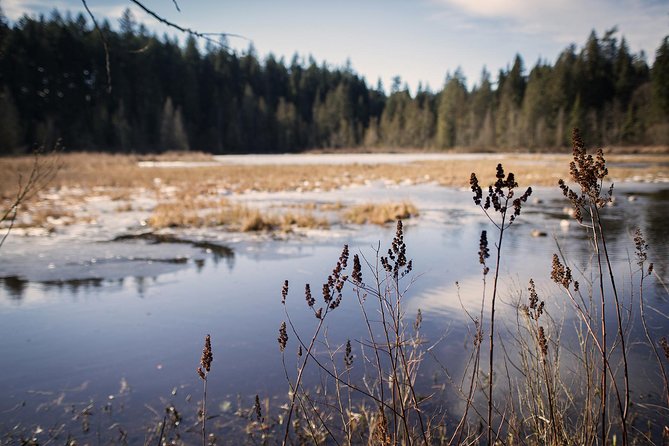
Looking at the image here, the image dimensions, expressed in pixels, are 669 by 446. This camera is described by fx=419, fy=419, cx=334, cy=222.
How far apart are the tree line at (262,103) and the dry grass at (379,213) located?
37705mm

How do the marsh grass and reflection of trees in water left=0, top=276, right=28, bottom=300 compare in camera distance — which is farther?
reflection of trees in water left=0, top=276, right=28, bottom=300

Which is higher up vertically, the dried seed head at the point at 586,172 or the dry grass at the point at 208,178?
the dried seed head at the point at 586,172

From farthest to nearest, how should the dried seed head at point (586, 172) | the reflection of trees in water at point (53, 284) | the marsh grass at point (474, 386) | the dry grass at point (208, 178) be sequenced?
the dry grass at point (208, 178)
the reflection of trees in water at point (53, 284)
the marsh grass at point (474, 386)
the dried seed head at point (586, 172)

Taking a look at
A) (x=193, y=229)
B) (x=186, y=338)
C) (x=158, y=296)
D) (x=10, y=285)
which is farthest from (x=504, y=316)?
(x=193, y=229)

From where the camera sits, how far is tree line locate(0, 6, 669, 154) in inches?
2210

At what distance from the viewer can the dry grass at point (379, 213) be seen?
13.6 meters

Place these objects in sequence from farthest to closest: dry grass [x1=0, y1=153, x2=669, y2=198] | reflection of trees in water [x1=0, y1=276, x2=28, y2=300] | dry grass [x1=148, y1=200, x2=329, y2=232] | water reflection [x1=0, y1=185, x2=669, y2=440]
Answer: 1. dry grass [x1=0, y1=153, x2=669, y2=198]
2. dry grass [x1=148, y1=200, x2=329, y2=232]
3. reflection of trees in water [x1=0, y1=276, x2=28, y2=300]
4. water reflection [x1=0, y1=185, x2=669, y2=440]

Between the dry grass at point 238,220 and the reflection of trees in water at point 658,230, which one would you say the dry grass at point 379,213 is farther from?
the reflection of trees in water at point 658,230

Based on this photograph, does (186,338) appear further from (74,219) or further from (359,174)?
(359,174)

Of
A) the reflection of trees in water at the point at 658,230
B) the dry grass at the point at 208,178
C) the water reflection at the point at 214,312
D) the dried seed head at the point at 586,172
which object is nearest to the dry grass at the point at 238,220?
the water reflection at the point at 214,312

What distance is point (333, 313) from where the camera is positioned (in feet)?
20.1

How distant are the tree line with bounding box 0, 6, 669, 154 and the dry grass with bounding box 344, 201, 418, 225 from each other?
37705 millimetres

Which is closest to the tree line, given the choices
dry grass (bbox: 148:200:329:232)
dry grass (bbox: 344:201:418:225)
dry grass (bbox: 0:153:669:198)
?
dry grass (bbox: 0:153:669:198)

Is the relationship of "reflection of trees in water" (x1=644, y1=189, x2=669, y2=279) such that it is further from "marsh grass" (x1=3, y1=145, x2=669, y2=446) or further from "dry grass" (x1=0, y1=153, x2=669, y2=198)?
"dry grass" (x1=0, y1=153, x2=669, y2=198)
